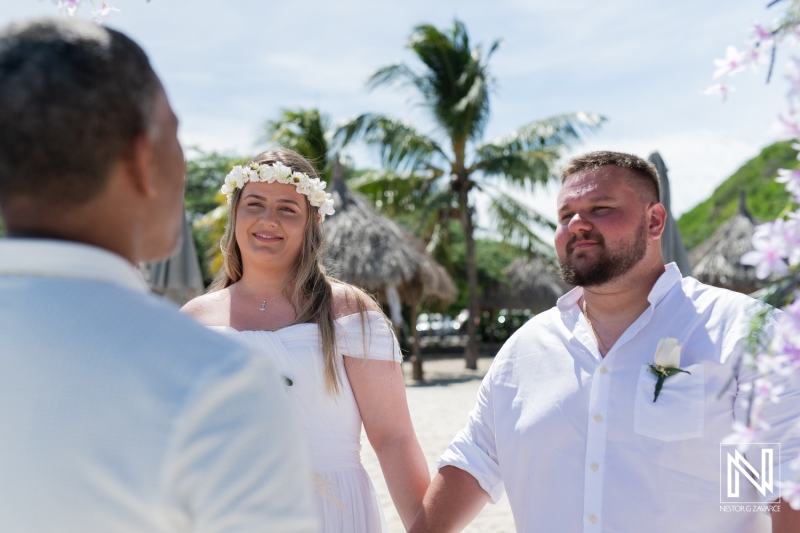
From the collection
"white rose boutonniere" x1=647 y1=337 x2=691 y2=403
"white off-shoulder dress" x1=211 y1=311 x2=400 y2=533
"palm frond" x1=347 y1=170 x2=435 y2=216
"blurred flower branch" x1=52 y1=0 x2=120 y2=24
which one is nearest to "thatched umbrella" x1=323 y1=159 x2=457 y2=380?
"palm frond" x1=347 y1=170 x2=435 y2=216

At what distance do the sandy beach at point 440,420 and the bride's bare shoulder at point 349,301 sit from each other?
417 cm

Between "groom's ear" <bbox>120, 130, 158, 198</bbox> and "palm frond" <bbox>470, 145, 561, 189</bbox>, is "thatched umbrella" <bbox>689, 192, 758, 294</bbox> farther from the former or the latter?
"groom's ear" <bbox>120, 130, 158, 198</bbox>

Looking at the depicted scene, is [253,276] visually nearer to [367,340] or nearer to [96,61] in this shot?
[367,340]

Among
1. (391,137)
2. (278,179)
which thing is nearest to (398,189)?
(391,137)

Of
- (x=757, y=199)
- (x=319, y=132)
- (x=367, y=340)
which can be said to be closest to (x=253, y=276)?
(x=367, y=340)

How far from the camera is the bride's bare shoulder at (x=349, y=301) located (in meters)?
2.79

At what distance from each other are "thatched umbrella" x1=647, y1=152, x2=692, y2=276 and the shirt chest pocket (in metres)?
3.99

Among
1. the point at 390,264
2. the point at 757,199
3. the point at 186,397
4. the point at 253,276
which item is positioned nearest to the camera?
Result: the point at 186,397

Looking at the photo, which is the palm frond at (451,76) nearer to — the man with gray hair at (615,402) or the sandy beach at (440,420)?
the sandy beach at (440,420)

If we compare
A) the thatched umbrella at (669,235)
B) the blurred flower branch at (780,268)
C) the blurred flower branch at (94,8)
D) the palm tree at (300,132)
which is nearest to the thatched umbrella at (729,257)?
the palm tree at (300,132)

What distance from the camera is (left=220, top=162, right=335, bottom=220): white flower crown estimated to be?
2975mm

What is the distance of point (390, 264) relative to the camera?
58.2ft

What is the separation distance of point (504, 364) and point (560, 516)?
1.80 ft

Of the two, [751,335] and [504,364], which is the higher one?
[751,335]
